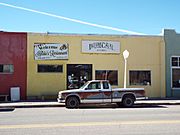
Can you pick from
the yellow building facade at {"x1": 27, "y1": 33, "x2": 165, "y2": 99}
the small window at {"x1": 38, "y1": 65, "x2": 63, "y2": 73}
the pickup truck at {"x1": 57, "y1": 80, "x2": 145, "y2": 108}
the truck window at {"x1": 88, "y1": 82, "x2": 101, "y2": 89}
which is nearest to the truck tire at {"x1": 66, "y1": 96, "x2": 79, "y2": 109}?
the pickup truck at {"x1": 57, "y1": 80, "x2": 145, "y2": 108}

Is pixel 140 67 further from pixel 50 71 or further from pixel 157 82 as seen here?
pixel 50 71

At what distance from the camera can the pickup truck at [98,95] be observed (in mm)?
20031

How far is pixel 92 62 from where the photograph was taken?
87.3 ft

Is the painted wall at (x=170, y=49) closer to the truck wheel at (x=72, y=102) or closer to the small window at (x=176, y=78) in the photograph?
the small window at (x=176, y=78)

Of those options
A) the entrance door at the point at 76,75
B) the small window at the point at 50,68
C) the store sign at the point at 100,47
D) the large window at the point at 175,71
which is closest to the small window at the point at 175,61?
the large window at the point at 175,71

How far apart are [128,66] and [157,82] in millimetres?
2750

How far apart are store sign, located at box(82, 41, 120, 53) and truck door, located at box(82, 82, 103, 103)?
6510 millimetres

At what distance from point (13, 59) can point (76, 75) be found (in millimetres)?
4919

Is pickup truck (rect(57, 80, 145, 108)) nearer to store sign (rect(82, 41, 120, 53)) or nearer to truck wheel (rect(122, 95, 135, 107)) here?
truck wheel (rect(122, 95, 135, 107))

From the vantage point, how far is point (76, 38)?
86.8 feet

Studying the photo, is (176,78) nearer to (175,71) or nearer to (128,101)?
(175,71)

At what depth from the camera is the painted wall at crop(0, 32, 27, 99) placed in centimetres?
2530

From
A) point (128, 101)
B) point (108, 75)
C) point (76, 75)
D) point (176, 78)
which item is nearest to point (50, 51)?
point (76, 75)

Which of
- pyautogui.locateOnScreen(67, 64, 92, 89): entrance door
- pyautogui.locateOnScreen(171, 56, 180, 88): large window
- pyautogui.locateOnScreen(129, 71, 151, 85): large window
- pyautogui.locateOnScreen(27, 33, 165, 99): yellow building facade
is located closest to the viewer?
pyautogui.locateOnScreen(27, 33, 165, 99): yellow building facade
